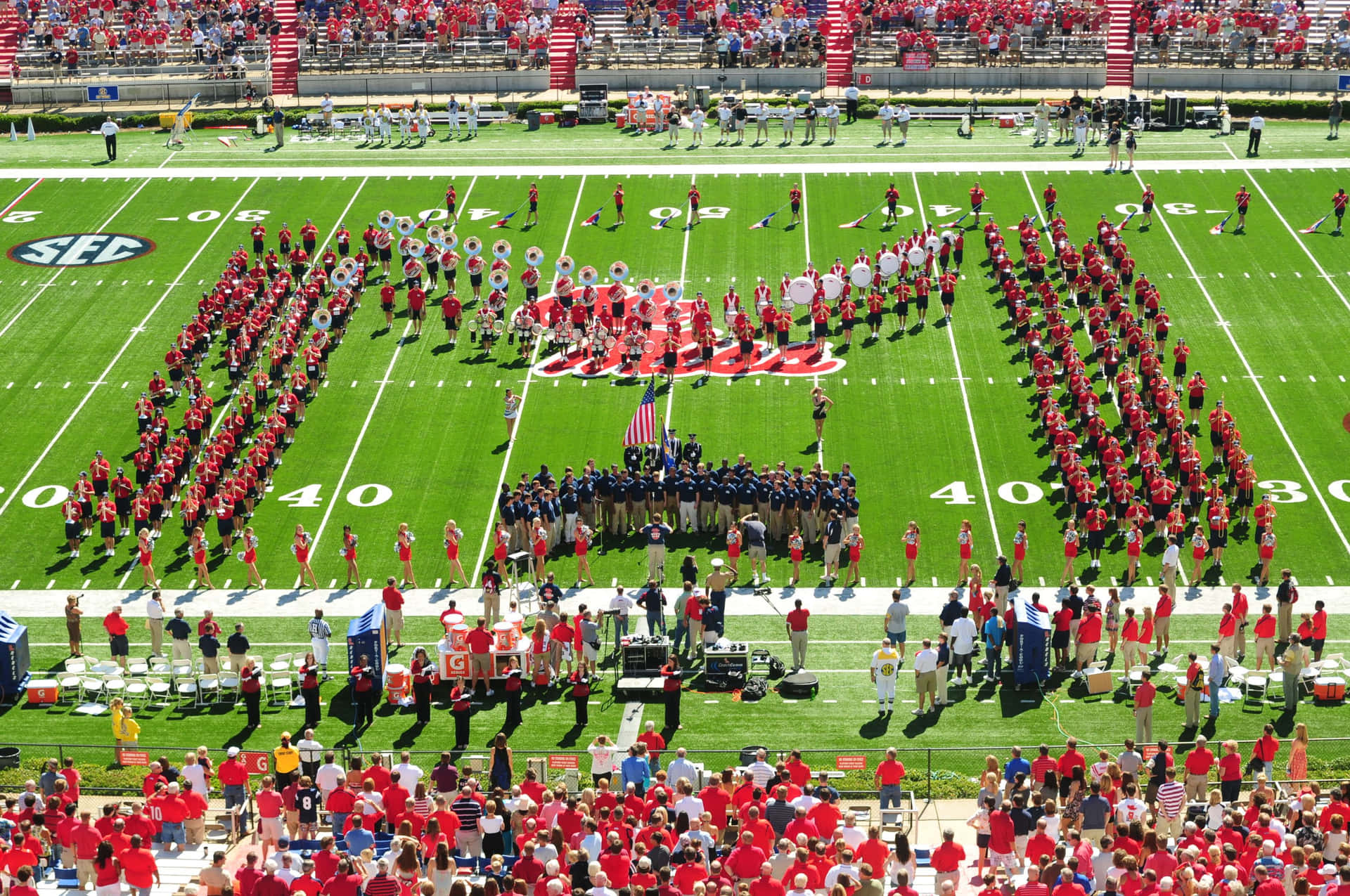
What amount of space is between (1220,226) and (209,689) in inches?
1250

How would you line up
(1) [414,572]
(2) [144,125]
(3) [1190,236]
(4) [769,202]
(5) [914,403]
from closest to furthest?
(1) [414,572], (5) [914,403], (3) [1190,236], (4) [769,202], (2) [144,125]

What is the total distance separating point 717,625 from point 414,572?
23.0ft

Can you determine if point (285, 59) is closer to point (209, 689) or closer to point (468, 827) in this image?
point (209, 689)

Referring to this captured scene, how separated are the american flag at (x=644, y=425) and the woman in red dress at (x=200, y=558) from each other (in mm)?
8193

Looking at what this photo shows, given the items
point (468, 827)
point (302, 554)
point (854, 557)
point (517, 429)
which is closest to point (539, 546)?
point (302, 554)

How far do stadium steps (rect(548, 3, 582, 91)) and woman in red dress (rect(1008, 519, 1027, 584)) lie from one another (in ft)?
121

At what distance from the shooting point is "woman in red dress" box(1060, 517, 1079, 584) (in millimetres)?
33656

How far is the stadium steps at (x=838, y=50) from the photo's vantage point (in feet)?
217

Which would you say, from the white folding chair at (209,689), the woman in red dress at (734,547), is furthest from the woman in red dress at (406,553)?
the woman in red dress at (734,547)

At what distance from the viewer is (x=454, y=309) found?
45.1 m

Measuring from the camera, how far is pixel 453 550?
113 feet

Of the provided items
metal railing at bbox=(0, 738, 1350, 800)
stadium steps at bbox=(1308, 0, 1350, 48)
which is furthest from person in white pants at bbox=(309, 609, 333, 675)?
stadium steps at bbox=(1308, 0, 1350, 48)

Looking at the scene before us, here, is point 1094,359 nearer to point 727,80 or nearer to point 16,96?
point 727,80

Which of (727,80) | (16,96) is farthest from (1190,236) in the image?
(16,96)
